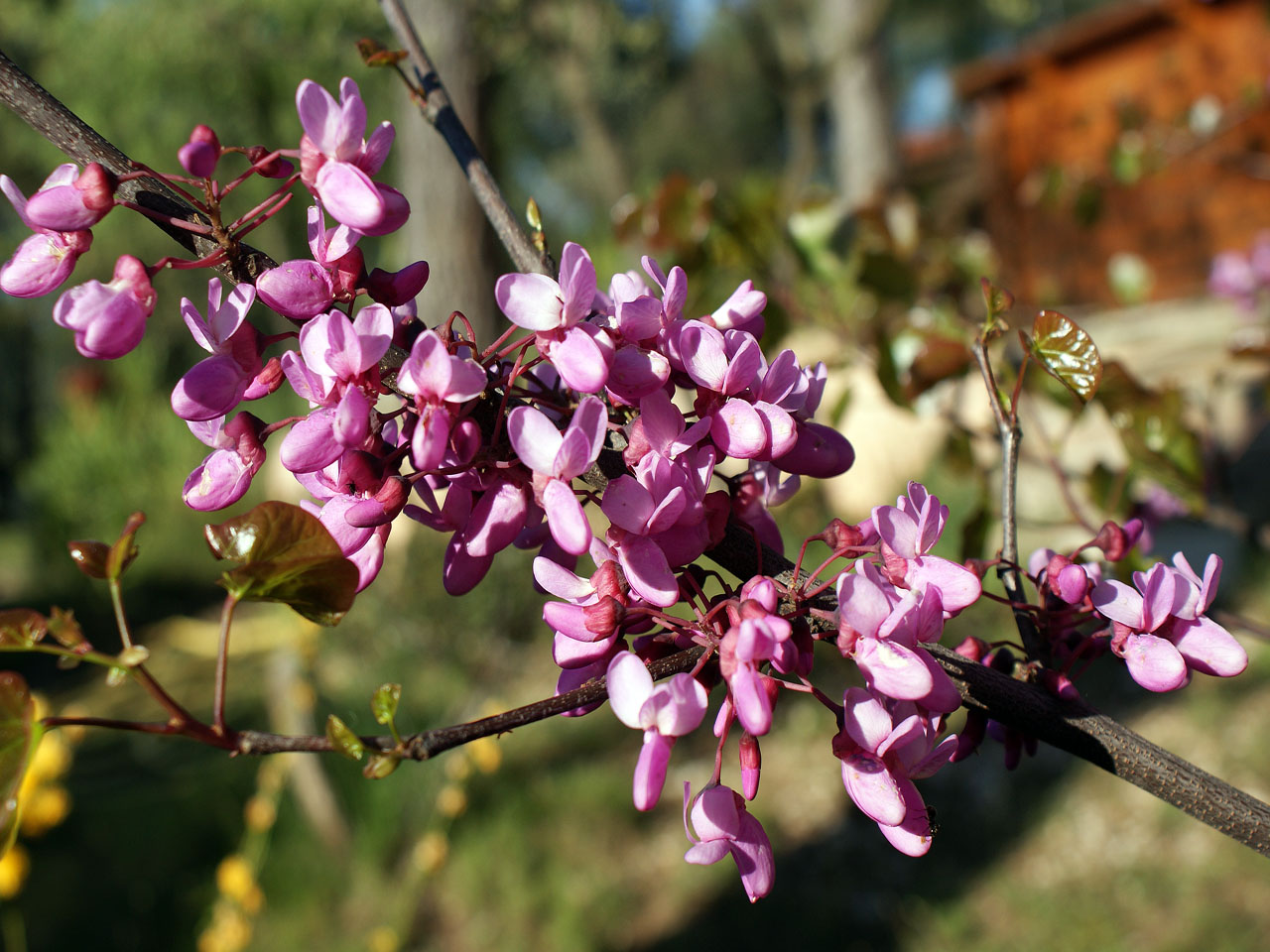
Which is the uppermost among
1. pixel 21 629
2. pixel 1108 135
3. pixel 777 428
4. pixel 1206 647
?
pixel 21 629

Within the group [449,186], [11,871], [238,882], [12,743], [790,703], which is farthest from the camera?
[449,186]

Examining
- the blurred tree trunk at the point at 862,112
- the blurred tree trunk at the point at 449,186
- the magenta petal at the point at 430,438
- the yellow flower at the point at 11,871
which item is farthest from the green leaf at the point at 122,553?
the blurred tree trunk at the point at 862,112

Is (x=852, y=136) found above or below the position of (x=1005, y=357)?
below

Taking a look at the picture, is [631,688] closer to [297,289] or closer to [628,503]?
[628,503]

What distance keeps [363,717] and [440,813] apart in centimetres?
42

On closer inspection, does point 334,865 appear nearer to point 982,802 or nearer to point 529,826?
point 529,826

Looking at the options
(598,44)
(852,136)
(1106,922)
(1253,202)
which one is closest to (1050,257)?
(1253,202)

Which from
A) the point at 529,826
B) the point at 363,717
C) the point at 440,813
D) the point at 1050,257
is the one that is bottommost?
the point at 1050,257

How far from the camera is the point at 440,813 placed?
9.87 feet

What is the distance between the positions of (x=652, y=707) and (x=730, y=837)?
12 centimetres

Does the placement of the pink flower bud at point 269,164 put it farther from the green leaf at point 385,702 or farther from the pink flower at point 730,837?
the pink flower at point 730,837

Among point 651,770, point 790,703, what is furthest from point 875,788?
point 790,703

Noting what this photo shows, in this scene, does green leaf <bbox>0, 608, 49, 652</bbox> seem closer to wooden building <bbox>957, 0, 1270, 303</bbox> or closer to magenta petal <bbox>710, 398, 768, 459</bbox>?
magenta petal <bbox>710, 398, 768, 459</bbox>

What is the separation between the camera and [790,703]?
3807 millimetres
